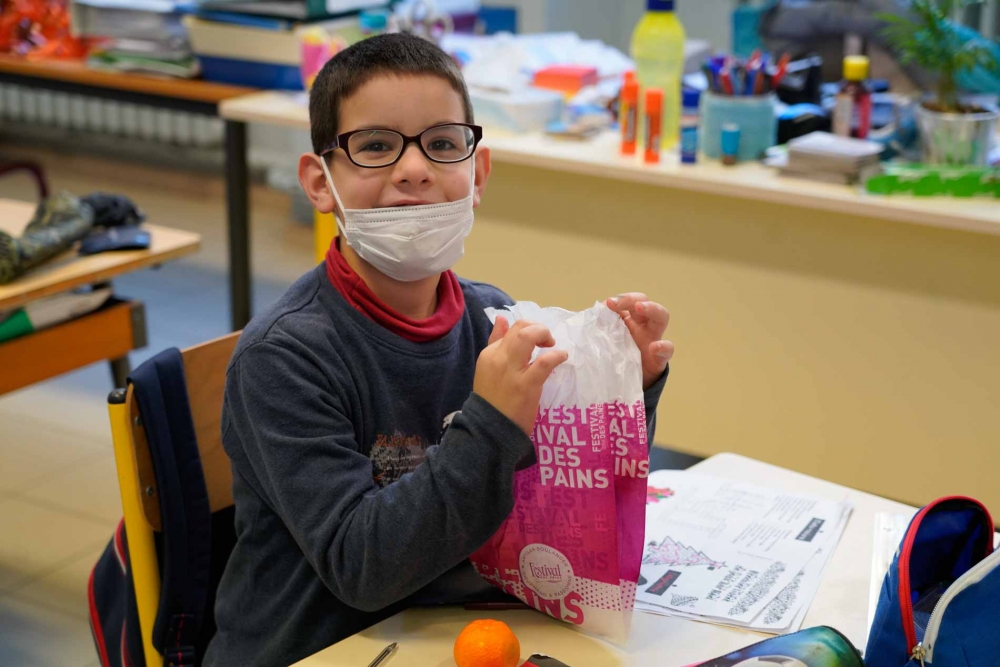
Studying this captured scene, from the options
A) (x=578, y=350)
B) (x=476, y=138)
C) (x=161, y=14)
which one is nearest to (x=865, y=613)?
(x=578, y=350)

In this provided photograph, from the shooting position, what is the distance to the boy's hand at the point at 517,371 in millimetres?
944

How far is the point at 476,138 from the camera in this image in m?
1.19

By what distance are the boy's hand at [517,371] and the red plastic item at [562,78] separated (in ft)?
7.19

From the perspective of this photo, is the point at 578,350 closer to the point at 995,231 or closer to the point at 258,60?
the point at 995,231

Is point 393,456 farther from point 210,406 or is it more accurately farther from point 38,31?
point 38,31

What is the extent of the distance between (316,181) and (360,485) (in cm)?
37

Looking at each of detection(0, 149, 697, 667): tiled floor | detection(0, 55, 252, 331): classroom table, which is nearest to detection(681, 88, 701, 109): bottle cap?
detection(0, 149, 697, 667): tiled floor

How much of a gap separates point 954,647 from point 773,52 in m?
2.62

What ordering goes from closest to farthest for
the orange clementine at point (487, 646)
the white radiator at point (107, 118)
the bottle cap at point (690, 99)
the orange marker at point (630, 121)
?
the orange clementine at point (487, 646), the orange marker at point (630, 121), the bottle cap at point (690, 99), the white radiator at point (107, 118)

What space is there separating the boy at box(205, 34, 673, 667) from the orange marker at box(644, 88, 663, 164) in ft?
4.46

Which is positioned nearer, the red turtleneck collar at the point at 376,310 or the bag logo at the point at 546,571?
the bag logo at the point at 546,571

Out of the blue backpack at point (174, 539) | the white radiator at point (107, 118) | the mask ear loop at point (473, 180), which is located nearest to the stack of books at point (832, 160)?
the mask ear loop at point (473, 180)

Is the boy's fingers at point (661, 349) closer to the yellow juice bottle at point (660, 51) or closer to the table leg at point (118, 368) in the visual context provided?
the yellow juice bottle at point (660, 51)

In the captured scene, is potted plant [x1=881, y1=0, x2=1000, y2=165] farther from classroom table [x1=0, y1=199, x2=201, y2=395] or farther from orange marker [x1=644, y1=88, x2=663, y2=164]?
classroom table [x1=0, y1=199, x2=201, y2=395]
